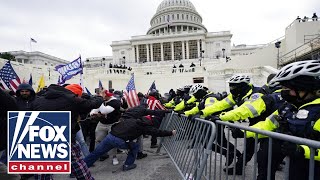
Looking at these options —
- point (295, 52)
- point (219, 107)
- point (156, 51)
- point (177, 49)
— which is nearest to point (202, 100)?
point (219, 107)

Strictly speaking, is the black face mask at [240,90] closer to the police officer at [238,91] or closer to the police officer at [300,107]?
the police officer at [238,91]

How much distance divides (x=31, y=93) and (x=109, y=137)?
1.70m

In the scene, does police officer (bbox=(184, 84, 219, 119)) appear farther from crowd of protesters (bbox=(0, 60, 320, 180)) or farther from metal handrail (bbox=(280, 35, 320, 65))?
metal handrail (bbox=(280, 35, 320, 65))

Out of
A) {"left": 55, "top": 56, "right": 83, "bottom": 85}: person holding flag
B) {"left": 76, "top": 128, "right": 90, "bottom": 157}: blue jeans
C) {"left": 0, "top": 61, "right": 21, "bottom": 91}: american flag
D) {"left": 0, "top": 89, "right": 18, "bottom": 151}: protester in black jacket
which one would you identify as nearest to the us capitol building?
{"left": 55, "top": 56, "right": 83, "bottom": 85}: person holding flag

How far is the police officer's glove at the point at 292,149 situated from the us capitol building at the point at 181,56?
2298 cm

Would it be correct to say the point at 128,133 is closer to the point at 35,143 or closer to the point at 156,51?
the point at 35,143

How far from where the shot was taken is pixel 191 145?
4203 millimetres

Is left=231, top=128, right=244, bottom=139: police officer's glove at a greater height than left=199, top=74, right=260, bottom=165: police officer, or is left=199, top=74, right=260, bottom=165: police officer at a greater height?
left=199, top=74, right=260, bottom=165: police officer

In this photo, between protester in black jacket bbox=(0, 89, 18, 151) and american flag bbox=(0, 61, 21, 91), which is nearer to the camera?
protester in black jacket bbox=(0, 89, 18, 151)

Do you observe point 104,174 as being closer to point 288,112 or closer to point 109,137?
point 109,137

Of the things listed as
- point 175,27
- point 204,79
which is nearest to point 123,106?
point 204,79

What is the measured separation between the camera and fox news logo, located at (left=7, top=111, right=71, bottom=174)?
3.19m

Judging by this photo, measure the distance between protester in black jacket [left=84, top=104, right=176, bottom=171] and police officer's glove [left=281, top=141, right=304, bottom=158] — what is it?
3346 millimetres

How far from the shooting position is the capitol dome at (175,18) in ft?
280
